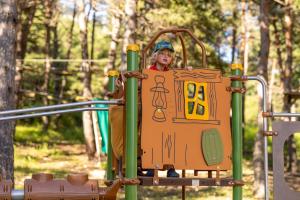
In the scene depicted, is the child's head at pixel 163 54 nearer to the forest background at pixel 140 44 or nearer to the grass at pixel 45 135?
the forest background at pixel 140 44

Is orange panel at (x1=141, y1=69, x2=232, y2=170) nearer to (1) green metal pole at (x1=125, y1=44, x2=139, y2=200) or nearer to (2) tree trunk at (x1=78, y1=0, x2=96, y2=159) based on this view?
(1) green metal pole at (x1=125, y1=44, x2=139, y2=200)

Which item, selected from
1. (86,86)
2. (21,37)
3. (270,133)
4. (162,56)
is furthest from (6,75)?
(21,37)

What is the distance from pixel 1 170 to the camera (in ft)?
23.5

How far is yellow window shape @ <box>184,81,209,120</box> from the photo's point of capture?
184 inches

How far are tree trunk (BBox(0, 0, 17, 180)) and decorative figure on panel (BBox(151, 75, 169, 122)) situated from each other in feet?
10.6

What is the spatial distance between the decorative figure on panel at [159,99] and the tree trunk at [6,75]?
10.6ft

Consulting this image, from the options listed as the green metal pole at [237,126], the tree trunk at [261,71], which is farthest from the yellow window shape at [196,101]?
the tree trunk at [261,71]

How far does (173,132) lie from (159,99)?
0.98 ft

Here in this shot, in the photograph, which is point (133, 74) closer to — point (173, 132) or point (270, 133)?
point (173, 132)

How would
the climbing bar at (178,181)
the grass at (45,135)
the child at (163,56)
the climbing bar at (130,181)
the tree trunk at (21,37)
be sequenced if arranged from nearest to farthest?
the climbing bar at (130,181) < the climbing bar at (178,181) < the child at (163,56) < the tree trunk at (21,37) < the grass at (45,135)

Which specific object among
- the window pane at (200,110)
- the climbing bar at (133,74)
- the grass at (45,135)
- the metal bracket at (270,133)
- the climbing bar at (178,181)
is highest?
the climbing bar at (133,74)

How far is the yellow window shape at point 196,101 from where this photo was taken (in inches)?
184

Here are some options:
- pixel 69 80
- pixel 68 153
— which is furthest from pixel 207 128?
pixel 69 80

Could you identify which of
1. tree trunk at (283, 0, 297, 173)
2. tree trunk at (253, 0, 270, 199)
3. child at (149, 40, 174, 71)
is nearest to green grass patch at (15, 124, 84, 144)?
tree trunk at (283, 0, 297, 173)
